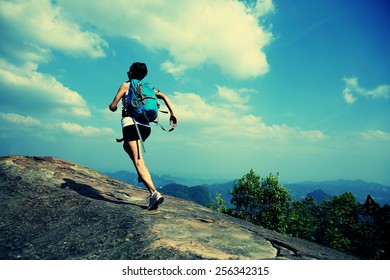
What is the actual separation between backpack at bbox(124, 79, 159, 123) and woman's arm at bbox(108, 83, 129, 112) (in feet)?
→ 0.33

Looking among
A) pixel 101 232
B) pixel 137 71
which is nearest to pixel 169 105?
pixel 137 71

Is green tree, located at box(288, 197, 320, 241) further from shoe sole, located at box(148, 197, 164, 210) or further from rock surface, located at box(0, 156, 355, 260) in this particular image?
shoe sole, located at box(148, 197, 164, 210)

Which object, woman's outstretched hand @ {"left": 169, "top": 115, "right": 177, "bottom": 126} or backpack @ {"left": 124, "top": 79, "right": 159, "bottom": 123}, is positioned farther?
woman's outstretched hand @ {"left": 169, "top": 115, "right": 177, "bottom": 126}

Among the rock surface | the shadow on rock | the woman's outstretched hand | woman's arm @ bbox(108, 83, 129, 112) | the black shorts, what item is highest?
woman's arm @ bbox(108, 83, 129, 112)

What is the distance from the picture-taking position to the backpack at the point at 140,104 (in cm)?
591

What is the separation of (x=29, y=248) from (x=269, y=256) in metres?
4.27

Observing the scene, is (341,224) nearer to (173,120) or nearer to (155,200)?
(173,120)

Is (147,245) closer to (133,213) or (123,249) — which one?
(123,249)

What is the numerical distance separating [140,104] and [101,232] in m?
2.97

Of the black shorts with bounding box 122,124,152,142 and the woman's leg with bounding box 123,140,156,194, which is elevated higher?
the black shorts with bounding box 122,124,152,142

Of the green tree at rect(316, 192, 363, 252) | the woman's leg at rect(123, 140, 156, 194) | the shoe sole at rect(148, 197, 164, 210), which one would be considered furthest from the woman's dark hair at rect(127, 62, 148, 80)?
the green tree at rect(316, 192, 363, 252)

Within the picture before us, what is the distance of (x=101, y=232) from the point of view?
4.70 metres

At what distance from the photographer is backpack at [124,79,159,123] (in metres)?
5.91

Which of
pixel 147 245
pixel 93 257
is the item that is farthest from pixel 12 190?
pixel 147 245
